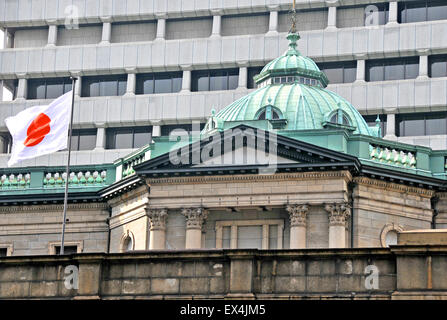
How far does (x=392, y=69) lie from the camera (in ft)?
324

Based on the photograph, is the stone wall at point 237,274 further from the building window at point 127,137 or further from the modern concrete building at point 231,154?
the building window at point 127,137

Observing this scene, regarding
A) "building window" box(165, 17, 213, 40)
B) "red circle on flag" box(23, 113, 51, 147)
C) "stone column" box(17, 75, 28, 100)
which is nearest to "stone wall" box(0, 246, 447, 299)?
"red circle on flag" box(23, 113, 51, 147)

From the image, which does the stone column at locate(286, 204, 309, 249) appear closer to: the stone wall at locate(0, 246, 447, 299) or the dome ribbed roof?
the dome ribbed roof

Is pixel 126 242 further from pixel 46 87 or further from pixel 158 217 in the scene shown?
pixel 46 87

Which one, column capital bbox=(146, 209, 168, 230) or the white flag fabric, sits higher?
the white flag fabric

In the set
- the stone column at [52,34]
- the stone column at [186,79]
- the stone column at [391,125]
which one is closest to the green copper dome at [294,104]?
the stone column at [391,125]

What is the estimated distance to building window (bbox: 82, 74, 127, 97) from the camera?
346 feet

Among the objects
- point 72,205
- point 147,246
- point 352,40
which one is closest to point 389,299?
point 147,246

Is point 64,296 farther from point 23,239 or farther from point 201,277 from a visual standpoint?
point 23,239

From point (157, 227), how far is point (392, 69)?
4418 cm

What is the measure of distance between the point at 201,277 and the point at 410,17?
67382 millimetres

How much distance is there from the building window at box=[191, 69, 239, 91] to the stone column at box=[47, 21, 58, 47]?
479 inches

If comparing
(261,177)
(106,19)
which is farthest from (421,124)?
(261,177)

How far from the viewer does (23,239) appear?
213ft
